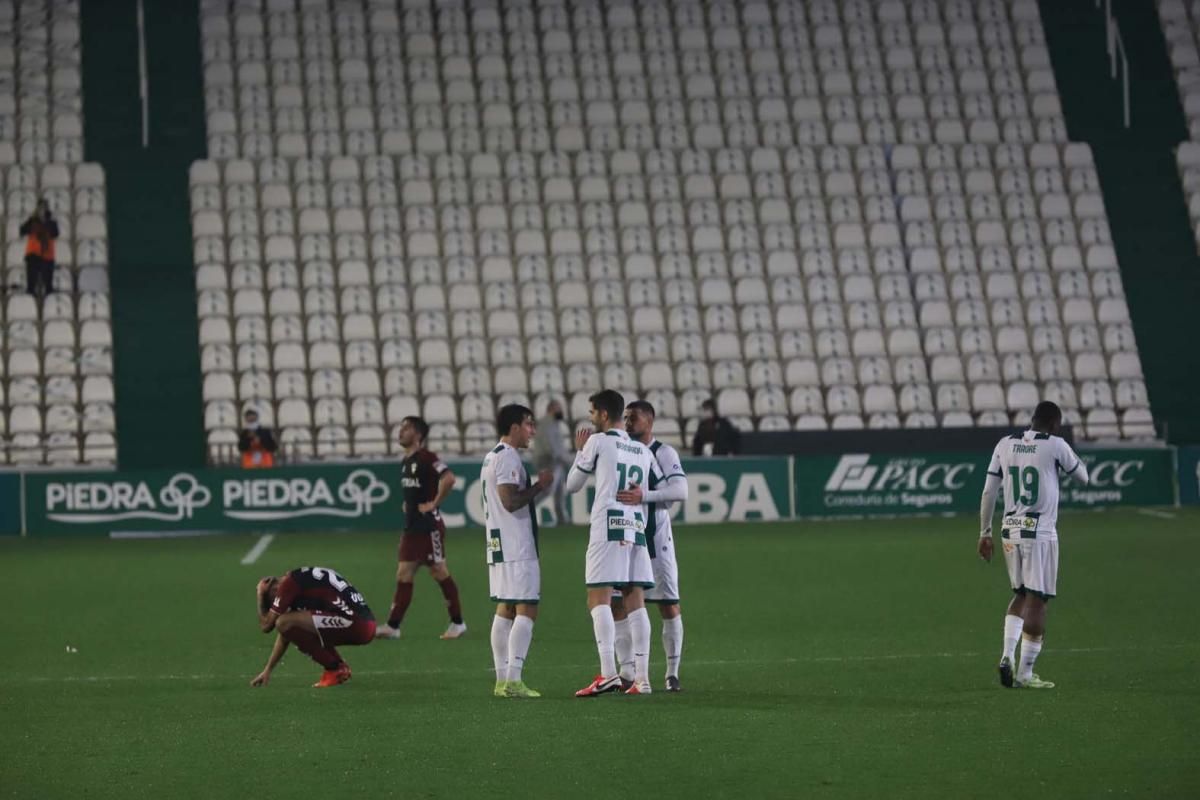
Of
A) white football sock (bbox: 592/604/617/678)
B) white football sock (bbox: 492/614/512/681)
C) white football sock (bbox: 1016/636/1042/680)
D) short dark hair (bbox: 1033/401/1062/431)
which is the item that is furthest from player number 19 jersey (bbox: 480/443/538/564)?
short dark hair (bbox: 1033/401/1062/431)

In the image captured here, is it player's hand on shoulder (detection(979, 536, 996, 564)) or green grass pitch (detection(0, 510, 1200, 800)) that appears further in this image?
player's hand on shoulder (detection(979, 536, 996, 564))

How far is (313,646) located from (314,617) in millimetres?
205

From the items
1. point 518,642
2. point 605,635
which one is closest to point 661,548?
point 605,635

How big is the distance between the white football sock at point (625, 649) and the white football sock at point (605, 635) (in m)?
0.27

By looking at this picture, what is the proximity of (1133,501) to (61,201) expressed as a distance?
20.0m

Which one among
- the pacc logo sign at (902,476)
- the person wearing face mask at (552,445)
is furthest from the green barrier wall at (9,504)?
the pacc logo sign at (902,476)

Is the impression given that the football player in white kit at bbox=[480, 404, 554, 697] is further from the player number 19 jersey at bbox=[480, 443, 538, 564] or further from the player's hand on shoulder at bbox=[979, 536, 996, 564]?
the player's hand on shoulder at bbox=[979, 536, 996, 564]

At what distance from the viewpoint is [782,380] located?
31.7 m

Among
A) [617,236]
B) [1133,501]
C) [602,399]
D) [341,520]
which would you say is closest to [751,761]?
[602,399]

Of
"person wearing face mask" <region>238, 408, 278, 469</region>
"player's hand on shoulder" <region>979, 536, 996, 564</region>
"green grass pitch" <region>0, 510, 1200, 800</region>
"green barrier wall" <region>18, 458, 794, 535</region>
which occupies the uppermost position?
"person wearing face mask" <region>238, 408, 278, 469</region>

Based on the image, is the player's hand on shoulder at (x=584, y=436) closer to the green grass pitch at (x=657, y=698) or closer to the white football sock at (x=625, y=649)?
the white football sock at (x=625, y=649)

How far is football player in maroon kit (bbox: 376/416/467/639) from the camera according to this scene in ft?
50.7

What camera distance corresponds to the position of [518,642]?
11.3 metres

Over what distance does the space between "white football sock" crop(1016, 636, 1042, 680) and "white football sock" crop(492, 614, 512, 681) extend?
3.38 m
